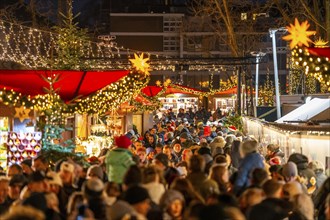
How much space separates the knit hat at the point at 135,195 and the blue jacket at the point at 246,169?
2.47m

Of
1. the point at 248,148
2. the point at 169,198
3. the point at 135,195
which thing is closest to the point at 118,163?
the point at 248,148

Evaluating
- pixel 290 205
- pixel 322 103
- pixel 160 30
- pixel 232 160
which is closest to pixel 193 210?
pixel 290 205

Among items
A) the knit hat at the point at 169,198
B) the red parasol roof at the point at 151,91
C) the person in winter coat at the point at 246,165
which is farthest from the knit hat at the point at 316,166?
the red parasol roof at the point at 151,91

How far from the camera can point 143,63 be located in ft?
65.0

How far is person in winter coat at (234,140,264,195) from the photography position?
33.2 feet

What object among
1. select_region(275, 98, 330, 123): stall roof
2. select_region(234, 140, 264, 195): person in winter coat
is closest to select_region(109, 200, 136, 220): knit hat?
select_region(234, 140, 264, 195): person in winter coat

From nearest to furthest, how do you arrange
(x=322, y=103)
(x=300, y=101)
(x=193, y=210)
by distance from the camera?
(x=193, y=210)
(x=322, y=103)
(x=300, y=101)

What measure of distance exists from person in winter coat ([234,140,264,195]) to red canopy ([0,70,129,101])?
6932 millimetres

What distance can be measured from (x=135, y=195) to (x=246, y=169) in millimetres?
3233

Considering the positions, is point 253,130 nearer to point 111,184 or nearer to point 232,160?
point 232,160

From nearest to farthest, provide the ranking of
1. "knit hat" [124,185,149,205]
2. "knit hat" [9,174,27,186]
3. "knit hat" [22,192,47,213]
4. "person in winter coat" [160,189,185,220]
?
"knit hat" [124,185,149,205]
"knit hat" [22,192,47,213]
"person in winter coat" [160,189,185,220]
"knit hat" [9,174,27,186]

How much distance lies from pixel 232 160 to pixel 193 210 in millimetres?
7813

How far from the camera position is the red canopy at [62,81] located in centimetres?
1725

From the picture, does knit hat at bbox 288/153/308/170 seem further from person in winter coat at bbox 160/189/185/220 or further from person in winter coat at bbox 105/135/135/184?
person in winter coat at bbox 160/189/185/220
